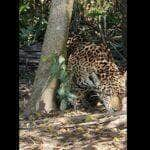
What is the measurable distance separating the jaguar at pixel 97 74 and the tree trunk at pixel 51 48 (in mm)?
222

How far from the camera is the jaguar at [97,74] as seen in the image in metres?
4.99

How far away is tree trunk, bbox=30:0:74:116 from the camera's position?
15.9ft

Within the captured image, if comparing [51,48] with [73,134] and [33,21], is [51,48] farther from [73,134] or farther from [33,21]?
[33,21]

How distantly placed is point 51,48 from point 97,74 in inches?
25.0

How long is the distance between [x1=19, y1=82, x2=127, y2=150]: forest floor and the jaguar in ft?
1.06

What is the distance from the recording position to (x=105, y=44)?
5262 mm

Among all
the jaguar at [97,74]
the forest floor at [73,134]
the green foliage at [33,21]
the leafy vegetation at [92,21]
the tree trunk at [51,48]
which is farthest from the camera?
the green foliage at [33,21]

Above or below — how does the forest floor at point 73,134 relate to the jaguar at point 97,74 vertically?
below

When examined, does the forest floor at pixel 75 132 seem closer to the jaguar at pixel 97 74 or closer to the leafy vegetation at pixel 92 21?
the jaguar at pixel 97 74

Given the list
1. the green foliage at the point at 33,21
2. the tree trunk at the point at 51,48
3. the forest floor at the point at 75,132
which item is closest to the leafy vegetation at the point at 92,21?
the green foliage at the point at 33,21

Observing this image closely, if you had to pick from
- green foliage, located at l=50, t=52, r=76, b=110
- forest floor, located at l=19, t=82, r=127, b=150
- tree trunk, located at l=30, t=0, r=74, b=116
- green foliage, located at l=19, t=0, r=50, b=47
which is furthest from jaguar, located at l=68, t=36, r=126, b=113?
green foliage, located at l=19, t=0, r=50, b=47

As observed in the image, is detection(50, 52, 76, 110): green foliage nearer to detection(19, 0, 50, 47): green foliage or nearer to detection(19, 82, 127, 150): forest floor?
detection(19, 82, 127, 150): forest floor

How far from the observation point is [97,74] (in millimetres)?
5039
